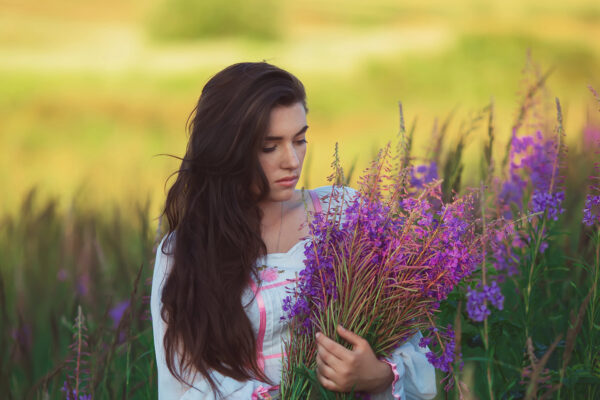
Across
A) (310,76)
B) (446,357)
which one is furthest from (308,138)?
(310,76)

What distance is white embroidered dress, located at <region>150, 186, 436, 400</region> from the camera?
206 centimetres

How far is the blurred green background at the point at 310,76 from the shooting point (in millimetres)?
10867

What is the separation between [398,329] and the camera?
1.96 meters

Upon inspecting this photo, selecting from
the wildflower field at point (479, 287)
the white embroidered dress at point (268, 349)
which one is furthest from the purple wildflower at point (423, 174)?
the white embroidered dress at point (268, 349)

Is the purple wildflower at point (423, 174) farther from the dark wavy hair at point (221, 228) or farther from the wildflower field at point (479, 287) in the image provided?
the dark wavy hair at point (221, 228)

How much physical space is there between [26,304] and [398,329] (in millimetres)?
2281

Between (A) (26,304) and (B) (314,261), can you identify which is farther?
(A) (26,304)

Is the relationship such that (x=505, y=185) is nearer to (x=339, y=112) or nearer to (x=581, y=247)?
(x=581, y=247)

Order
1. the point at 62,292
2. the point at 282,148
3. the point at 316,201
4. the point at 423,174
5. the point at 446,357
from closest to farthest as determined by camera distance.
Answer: the point at 446,357 < the point at 282,148 < the point at 316,201 < the point at 423,174 < the point at 62,292

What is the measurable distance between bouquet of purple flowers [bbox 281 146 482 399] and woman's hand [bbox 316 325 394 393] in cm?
3

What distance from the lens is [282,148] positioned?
2145 millimetres

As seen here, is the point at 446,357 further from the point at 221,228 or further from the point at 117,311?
the point at 117,311

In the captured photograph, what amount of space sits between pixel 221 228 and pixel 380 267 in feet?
1.89

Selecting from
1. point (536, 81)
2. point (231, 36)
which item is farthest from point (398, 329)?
point (231, 36)
